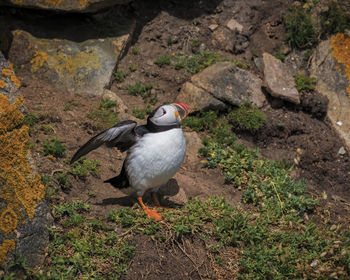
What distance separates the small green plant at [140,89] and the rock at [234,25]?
1909mm

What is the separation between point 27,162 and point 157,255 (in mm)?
1546

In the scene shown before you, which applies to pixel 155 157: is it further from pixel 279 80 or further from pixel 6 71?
pixel 279 80

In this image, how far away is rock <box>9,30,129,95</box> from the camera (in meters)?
7.14

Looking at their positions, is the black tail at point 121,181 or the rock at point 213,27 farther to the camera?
the rock at point 213,27

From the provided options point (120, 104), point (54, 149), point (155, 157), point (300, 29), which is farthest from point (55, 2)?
point (300, 29)

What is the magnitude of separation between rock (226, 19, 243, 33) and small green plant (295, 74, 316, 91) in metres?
1.40

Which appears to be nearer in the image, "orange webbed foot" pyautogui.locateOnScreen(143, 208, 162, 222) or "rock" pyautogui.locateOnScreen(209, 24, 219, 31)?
"orange webbed foot" pyautogui.locateOnScreen(143, 208, 162, 222)

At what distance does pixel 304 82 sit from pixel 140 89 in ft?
8.64

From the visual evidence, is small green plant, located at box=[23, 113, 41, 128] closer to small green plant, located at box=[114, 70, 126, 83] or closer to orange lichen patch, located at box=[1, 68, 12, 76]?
small green plant, located at box=[114, 70, 126, 83]

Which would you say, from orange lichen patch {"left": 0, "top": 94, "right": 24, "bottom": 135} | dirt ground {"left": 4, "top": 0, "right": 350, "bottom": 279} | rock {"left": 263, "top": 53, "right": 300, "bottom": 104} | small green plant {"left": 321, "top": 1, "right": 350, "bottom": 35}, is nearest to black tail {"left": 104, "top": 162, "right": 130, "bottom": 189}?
dirt ground {"left": 4, "top": 0, "right": 350, "bottom": 279}

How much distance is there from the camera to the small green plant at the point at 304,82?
7531 mm

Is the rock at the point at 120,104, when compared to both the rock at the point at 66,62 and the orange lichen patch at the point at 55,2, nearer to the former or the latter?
the rock at the point at 66,62

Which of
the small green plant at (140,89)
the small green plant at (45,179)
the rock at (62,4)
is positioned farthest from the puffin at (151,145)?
the rock at (62,4)

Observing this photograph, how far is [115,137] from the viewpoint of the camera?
4953mm
